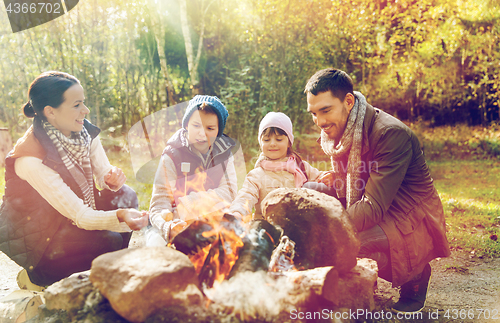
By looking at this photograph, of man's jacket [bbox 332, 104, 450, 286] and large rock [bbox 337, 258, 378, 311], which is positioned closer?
large rock [bbox 337, 258, 378, 311]

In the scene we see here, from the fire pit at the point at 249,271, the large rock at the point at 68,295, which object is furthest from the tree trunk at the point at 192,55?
the large rock at the point at 68,295

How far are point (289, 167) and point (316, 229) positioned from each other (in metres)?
1.04

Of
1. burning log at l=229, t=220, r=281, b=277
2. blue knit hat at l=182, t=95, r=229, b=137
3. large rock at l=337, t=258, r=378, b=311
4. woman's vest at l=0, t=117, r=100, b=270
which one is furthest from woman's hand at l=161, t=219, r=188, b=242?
large rock at l=337, t=258, r=378, b=311

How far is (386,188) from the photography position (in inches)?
95.8

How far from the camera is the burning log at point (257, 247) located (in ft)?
6.17

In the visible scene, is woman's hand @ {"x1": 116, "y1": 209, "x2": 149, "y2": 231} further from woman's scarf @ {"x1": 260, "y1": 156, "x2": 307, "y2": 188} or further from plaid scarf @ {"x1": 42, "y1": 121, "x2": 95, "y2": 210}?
woman's scarf @ {"x1": 260, "y1": 156, "x2": 307, "y2": 188}

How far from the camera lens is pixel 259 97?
327 inches

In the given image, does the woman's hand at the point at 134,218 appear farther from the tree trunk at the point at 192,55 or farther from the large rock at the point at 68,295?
the tree trunk at the point at 192,55

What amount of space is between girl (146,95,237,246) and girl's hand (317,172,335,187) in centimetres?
88

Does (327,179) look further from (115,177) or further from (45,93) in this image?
(45,93)

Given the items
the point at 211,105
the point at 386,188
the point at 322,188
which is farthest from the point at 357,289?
the point at 211,105

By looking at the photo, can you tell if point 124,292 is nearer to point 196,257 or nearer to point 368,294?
point 196,257

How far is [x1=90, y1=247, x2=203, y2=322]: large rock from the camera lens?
1.59 m

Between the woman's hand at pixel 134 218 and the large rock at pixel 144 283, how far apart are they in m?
0.61
